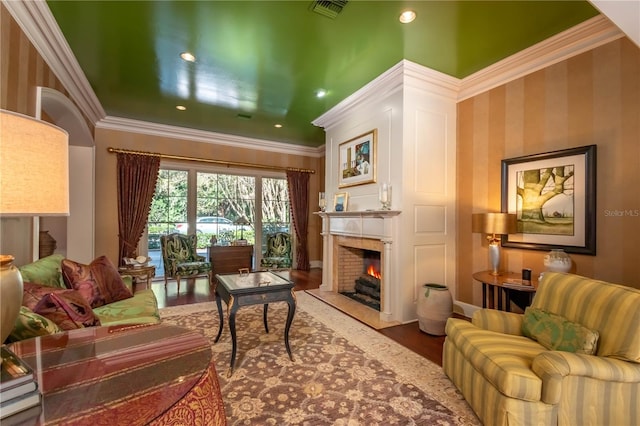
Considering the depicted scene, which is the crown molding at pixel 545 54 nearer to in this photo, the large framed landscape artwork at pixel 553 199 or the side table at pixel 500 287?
the large framed landscape artwork at pixel 553 199

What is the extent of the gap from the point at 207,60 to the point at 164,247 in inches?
122

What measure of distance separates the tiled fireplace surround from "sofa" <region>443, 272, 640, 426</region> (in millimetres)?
1443

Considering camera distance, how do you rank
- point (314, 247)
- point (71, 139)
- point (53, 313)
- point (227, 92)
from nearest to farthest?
point (53, 313) → point (227, 92) → point (71, 139) → point (314, 247)

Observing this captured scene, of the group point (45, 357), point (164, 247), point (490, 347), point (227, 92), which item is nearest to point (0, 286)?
point (45, 357)

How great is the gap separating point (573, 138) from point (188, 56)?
3889mm

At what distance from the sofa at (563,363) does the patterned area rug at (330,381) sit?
291 mm

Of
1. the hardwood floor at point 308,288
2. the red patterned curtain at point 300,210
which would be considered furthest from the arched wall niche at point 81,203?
the red patterned curtain at point 300,210

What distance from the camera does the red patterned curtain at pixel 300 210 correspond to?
650cm

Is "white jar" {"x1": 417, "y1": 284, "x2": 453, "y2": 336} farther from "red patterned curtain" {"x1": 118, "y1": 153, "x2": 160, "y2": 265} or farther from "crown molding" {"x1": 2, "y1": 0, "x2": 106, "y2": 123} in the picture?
"red patterned curtain" {"x1": 118, "y1": 153, "x2": 160, "y2": 265}

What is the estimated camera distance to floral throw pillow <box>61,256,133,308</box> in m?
2.26

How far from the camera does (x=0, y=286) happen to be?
0.80 metres

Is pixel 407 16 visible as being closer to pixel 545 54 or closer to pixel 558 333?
Result: pixel 545 54

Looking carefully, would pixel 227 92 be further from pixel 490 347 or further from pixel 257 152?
pixel 490 347

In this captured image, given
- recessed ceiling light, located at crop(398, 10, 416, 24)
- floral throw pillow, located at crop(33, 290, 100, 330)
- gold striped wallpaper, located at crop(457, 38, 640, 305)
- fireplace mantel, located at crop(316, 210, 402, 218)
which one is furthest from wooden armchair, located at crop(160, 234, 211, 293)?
recessed ceiling light, located at crop(398, 10, 416, 24)
